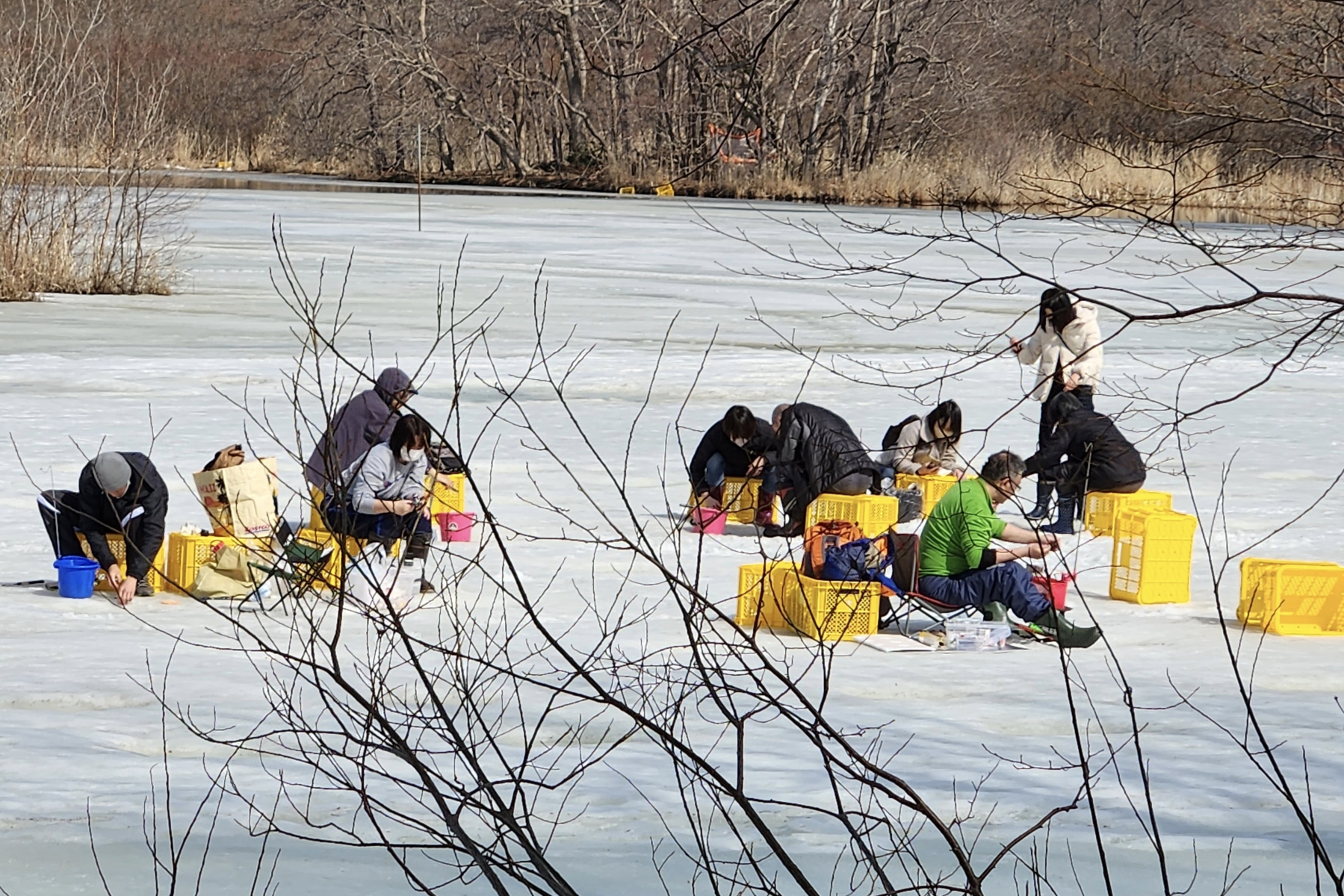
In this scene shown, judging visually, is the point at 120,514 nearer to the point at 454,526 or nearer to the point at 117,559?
the point at 117,559

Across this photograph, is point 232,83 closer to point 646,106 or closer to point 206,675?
point 646,106

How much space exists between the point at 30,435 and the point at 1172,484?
6688mm

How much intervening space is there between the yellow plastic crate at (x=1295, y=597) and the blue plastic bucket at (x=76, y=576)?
4626 millimetres

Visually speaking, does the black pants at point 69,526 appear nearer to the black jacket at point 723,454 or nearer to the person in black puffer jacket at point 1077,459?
the black jacket at point 723,454

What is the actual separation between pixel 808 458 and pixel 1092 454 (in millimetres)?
1431

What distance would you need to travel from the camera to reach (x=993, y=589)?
7.87 metres

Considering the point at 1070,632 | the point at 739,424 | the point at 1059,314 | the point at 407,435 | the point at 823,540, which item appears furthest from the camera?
the point at 739,424

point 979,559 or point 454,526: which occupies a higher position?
point 979,559

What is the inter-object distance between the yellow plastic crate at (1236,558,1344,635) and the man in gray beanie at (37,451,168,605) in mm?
4385

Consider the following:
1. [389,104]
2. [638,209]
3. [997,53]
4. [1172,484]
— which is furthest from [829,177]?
[1172,484]

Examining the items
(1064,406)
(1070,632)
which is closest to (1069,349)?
(1064,406)

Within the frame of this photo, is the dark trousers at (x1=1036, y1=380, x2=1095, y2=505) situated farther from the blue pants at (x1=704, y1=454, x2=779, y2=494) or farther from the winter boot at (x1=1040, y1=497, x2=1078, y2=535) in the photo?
the blue pants at (x1=704, y1=454, x2=779, y2=494)

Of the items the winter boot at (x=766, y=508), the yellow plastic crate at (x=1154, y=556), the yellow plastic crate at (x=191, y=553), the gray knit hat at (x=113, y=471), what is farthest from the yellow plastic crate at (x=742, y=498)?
the gray knit hat at (x=113, y=471)

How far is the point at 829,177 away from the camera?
43188 mm
